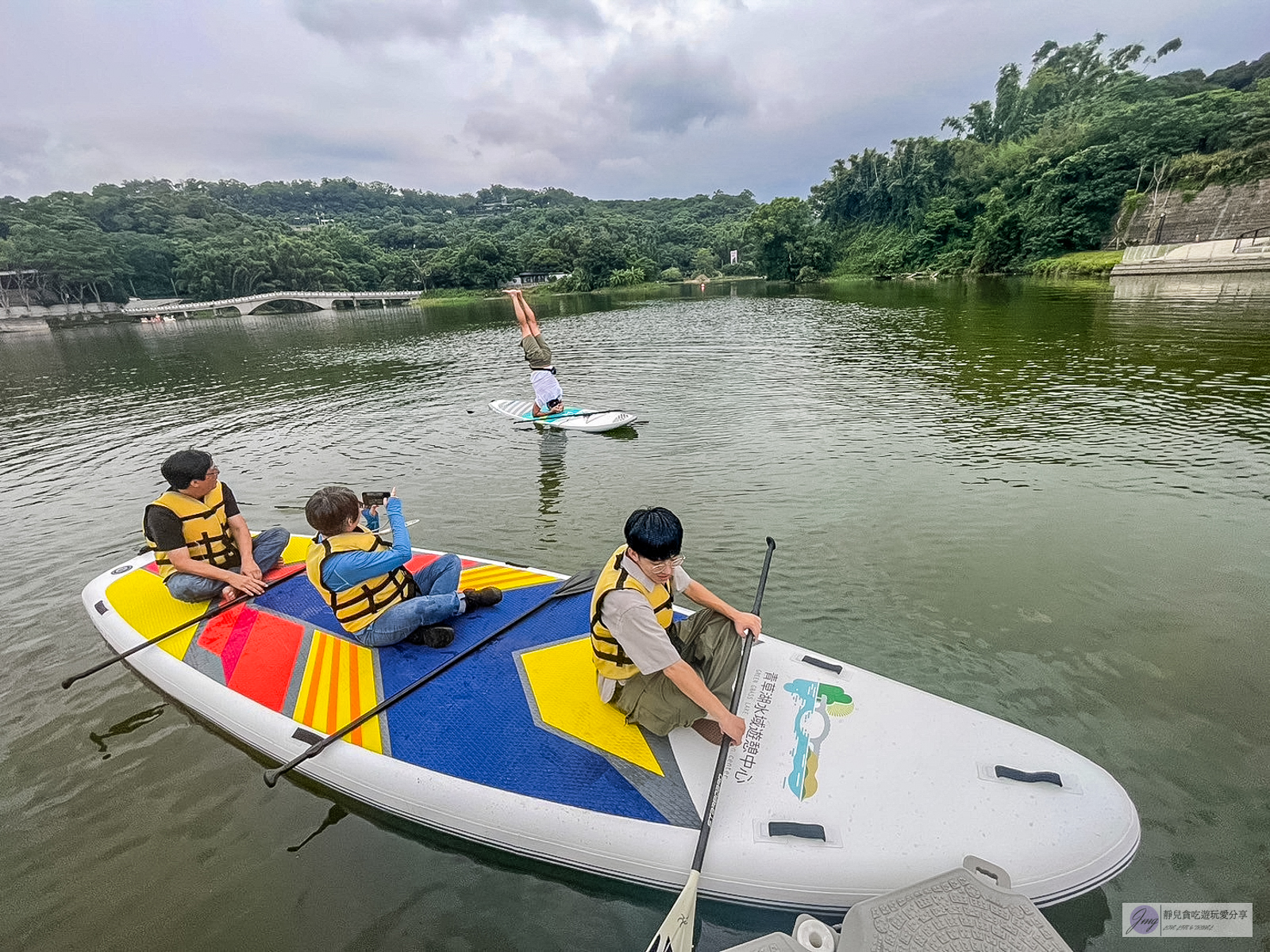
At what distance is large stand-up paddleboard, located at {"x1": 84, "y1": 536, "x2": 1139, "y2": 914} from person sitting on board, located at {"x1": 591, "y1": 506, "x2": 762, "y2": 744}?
209mm

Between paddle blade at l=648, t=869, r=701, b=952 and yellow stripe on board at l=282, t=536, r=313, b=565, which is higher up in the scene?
paddle blade at l=648, t=869, r=701, b=952

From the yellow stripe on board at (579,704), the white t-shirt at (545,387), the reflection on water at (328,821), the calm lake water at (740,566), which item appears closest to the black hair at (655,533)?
the yellow stripe on board at (579,704)

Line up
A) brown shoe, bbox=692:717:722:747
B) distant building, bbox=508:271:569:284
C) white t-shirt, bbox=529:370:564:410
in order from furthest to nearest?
distant building, bbox=508:271:569:284, white t-shirt, bbox=529:370:564:410, brown shoe, bbox=692:717:722:747

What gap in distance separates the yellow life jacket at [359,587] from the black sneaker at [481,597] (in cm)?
52

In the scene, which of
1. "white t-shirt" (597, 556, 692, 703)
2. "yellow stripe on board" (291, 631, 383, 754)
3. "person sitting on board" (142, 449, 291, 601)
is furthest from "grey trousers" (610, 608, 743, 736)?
"person sitting on board" (142, 449, 291, 601)

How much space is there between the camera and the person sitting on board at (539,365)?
13.6m

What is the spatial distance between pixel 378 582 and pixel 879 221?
101 metres

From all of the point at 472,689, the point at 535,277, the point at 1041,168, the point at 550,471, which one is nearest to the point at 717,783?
the point at 472,689

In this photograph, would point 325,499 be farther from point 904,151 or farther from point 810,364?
point 904,151

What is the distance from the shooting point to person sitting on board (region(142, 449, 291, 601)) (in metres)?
5.29

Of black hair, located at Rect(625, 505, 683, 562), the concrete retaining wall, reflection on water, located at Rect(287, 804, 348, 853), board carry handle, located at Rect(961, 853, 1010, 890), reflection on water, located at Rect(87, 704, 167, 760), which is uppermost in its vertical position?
the concrete retaining wall

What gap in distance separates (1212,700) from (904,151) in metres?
97.1

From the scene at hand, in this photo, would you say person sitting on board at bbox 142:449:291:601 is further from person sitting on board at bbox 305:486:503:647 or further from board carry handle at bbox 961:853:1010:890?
board carry handle at bbox 961:853:1010:890

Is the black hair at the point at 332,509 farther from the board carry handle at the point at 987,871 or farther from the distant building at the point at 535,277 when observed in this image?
the distant building at the point at 535,277
